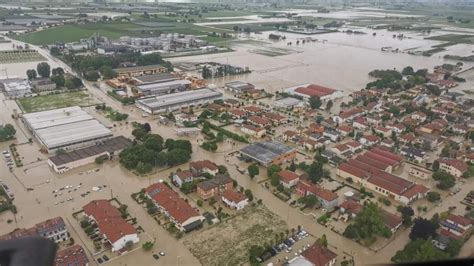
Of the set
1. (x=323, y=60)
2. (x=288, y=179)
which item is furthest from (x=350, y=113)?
(x=323, y=60)

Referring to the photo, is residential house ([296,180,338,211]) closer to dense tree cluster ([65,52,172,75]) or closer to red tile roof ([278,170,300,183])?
red tile roof ([278,170,300,183])

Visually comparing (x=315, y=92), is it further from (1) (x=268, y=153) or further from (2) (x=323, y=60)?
(2) (x=323, y=60)

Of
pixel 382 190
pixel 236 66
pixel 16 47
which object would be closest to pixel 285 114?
pixel 382 190

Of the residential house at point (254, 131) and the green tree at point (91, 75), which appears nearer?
the residential house at point (254, 131)

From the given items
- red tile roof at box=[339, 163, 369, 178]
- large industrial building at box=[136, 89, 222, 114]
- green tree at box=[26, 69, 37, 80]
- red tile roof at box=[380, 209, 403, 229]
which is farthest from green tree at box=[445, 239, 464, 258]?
green tree at box=[26, 69, 37, 80]

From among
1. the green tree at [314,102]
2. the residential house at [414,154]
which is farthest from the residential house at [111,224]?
the green tree at [314,102]

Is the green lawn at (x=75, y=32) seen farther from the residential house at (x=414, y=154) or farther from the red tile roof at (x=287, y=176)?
the residential house at (x=414, y=154)
